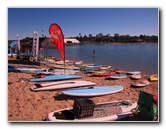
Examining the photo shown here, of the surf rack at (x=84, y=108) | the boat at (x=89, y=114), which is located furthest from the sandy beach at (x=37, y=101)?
the surf rack at (x=84, y=108)

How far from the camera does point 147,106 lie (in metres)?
3.77

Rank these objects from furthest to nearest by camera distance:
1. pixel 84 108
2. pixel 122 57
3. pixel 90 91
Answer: pixel 122 57, pixel 90 91, pixel 84 108

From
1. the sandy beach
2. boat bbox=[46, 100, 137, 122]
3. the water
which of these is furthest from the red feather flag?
boat bbox=[46, 100, 137, 122]

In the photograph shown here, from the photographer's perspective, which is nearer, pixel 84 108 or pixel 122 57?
pixel 84 108

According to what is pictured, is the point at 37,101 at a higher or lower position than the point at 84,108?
lower

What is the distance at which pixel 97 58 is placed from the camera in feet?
45.4

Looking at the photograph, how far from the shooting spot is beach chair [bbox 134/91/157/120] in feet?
12.1

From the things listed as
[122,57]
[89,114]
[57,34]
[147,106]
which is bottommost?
[89,114]

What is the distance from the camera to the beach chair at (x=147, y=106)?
12.1 ft

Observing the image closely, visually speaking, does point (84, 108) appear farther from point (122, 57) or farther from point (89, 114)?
point (122, 57)

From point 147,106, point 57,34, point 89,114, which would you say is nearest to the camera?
point 89,114

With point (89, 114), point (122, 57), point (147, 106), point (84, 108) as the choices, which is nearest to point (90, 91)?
point (89, 114)
